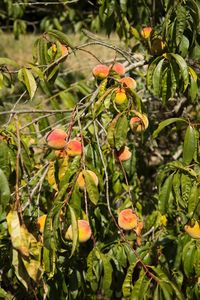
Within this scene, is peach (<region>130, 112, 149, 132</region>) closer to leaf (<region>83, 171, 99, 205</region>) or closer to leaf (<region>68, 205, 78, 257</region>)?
leaf (<region>83, 171, 99, 205</region>)

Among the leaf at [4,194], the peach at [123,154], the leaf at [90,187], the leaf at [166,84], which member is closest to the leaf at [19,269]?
the leaf at [4,194]

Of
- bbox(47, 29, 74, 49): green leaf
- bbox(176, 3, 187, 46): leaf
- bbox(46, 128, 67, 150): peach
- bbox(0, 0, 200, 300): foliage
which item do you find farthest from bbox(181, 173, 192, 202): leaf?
bbox(47, 29, 74, 49): green leaf

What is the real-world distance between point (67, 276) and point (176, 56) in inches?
36.4

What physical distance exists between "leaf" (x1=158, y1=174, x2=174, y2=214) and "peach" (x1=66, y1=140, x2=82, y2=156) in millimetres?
321

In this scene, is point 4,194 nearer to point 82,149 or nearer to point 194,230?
point 82,149

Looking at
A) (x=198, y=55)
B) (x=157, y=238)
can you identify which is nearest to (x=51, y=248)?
(x=157, y=238)

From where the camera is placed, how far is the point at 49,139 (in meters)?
1.56

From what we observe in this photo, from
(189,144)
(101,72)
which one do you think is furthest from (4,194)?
(101,72)

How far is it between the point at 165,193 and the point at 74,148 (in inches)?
13.8

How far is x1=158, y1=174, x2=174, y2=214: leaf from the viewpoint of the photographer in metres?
1.64

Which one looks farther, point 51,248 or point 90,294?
point 90,294

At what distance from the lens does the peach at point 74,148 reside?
1.53 meters

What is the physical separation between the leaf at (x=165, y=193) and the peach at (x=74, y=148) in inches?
12.6

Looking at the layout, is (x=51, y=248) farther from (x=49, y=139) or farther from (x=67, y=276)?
(x=67, y=276)
